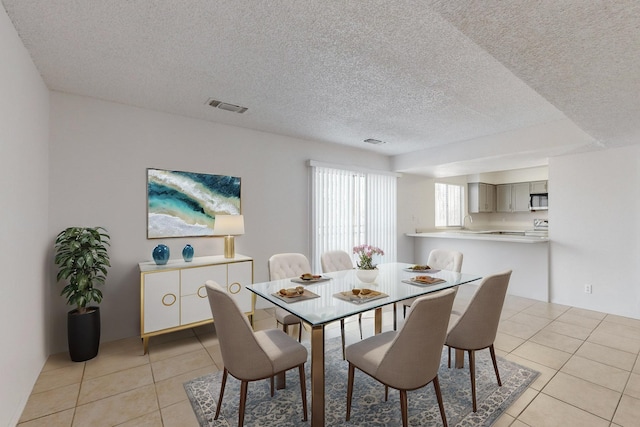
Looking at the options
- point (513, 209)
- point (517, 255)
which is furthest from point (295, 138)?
point (513, 209)

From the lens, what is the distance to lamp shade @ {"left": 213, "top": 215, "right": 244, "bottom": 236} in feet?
11.6

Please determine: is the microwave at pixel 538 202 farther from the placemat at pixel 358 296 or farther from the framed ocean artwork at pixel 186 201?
the framed ocean artwork at pixel 186 201

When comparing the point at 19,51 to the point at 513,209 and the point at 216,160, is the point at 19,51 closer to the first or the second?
the point at 216,160

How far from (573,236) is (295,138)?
424cm

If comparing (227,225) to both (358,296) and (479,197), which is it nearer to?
(358,296)

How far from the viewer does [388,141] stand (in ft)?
15.6

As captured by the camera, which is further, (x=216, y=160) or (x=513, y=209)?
(x=513, y=209)

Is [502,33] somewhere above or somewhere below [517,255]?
above

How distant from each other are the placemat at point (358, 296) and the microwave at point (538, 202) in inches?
259

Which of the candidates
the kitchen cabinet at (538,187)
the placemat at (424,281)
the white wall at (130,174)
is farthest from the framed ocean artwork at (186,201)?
the kitchen cabinet at (538,187)

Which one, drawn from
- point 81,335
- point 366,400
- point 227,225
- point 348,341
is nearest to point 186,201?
point 227,225

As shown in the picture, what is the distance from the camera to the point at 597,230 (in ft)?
13.2

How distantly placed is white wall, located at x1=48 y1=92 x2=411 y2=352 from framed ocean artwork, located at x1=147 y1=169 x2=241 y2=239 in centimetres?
8

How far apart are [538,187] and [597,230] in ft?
11.3
